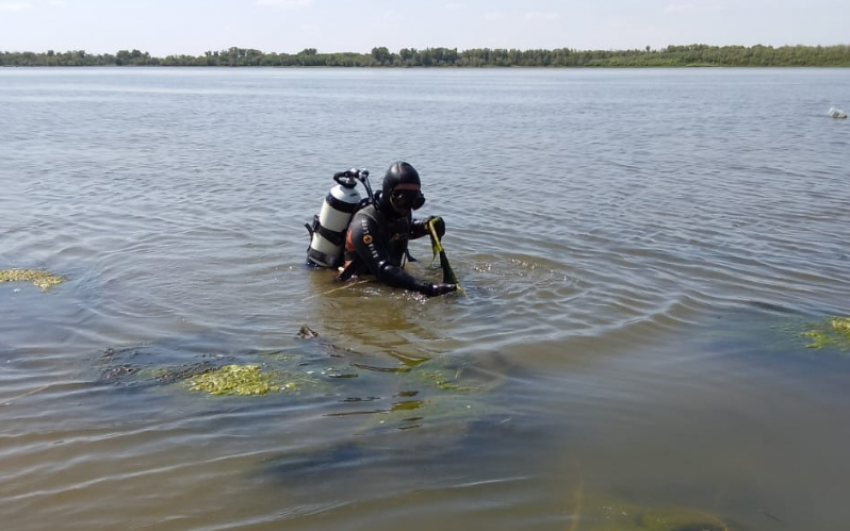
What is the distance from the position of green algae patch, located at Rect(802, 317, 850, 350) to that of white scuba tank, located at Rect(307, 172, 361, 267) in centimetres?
386

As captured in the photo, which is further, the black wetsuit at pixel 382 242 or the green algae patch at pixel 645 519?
the black wetsuit at pixel 382 242

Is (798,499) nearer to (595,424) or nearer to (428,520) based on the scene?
(595,424)

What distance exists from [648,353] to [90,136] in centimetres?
1816

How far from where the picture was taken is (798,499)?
352cm

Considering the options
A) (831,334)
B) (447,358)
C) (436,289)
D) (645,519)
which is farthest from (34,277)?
(831,334)

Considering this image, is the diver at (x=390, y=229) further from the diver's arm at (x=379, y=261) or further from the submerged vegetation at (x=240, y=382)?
the submerged vegetation at (x=240, y=382)

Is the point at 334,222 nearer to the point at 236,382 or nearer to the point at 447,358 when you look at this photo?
the point at 447,358

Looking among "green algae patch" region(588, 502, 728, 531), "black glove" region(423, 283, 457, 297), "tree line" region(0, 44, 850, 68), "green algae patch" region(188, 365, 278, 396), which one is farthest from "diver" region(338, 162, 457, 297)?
"tree line" region(0, 44, 850, 68)

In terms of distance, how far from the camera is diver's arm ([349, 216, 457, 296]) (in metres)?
6.64

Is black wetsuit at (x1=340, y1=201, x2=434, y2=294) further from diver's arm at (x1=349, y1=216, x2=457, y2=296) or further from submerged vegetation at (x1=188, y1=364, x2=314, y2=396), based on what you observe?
submerged vegetation at (x1=188, y1=364, x2=314, y2=396)

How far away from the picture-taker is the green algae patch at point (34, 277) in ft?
23.9

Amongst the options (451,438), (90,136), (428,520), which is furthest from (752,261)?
(90,136)

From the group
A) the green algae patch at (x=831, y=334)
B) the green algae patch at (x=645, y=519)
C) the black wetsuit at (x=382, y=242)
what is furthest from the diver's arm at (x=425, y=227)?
the green algae patch at (x=645, y=519)

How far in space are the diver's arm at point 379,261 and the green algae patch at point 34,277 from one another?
9.66 feet
